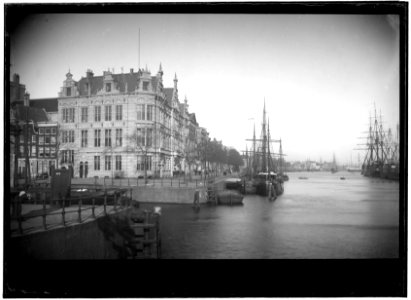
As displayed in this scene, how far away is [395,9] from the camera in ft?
14.4

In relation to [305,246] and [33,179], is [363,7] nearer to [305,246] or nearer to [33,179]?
[305,246]

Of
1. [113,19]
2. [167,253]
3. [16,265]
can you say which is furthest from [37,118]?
[167,253]

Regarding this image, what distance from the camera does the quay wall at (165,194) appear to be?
23.2ft

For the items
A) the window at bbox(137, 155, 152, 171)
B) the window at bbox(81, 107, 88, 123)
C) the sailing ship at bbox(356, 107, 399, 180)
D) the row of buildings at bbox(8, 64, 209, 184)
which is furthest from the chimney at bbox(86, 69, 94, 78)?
the sailing ship at bbox(356, 107, 399, 180)

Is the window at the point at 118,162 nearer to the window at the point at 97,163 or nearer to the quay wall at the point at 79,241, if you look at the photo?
the window at the point at 97,163

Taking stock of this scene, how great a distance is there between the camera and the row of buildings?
494cm

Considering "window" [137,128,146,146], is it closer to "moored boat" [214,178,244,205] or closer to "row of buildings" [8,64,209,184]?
"row of buildings" [8,64,209,184]

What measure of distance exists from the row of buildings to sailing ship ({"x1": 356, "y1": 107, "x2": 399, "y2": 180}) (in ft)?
10.2

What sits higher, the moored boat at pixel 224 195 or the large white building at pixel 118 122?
the large white building at pixel 118 122

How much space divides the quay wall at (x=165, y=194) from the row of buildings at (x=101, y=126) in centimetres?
92

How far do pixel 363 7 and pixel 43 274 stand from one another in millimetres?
6289

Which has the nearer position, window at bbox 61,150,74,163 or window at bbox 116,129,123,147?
window at bbox 61,150,74,163

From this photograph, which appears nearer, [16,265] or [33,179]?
[16,265]

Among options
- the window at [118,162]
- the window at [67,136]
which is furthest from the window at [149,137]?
the window at [67,136]
